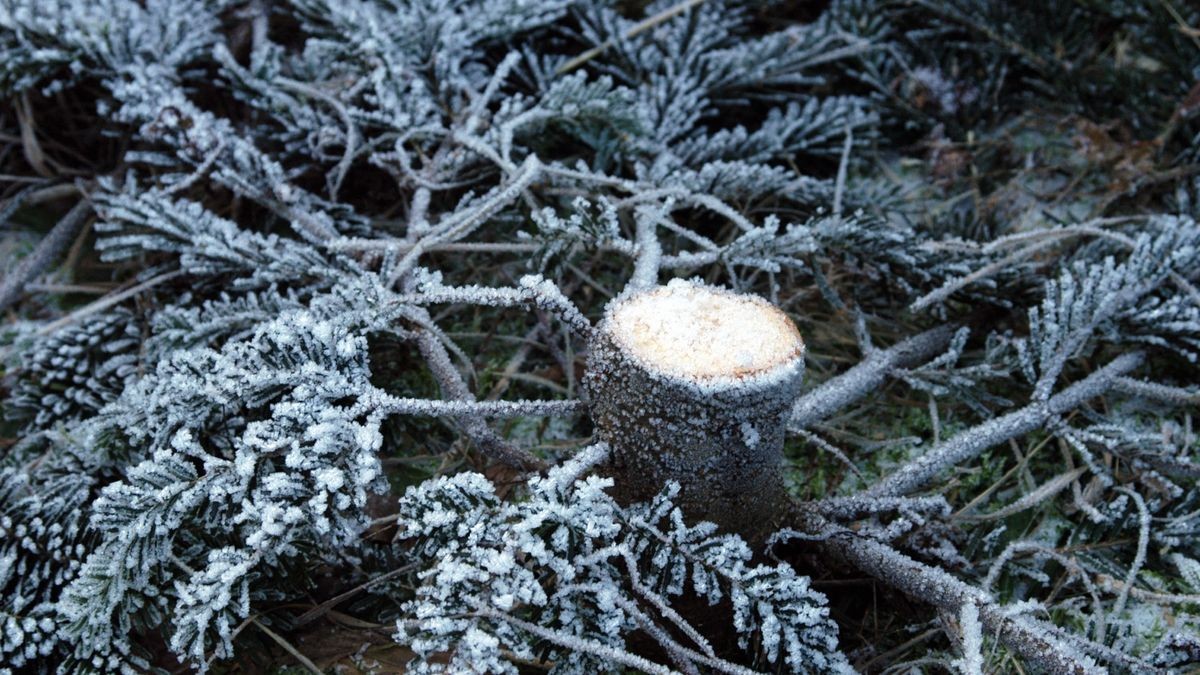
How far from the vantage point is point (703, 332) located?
1.28 metres

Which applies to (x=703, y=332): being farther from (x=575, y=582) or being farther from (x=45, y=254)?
(x=45, y=254)

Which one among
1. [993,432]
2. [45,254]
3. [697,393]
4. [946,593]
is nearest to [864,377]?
[993,432]

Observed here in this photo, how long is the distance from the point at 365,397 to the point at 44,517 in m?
0.61

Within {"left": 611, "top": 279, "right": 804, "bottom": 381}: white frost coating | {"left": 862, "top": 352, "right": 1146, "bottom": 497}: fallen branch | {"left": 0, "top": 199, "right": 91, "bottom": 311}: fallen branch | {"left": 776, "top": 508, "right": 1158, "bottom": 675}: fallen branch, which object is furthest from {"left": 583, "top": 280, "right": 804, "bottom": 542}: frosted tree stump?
{"left": 0, "top": 199, "right": 91, "bottom": 311}: fallen branch

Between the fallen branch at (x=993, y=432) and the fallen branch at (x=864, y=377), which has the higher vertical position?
the fallen branch at (x=864, y=377)

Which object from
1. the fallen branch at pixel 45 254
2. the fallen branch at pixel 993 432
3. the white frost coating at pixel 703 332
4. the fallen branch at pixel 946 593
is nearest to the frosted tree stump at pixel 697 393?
the white frost coating at pixel 703 332

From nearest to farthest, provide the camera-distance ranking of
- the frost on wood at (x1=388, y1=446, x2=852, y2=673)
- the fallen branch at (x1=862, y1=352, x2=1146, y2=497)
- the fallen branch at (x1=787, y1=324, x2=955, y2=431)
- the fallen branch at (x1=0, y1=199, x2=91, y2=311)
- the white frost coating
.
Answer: the frost on wood at (x1=388, y1=446, x2=852, y2=673) → the white frost coating → the fallen branch at (x1=862, y1=352, x2=1146, y2=497) → the fallen branch at (x1=787, y1=324, x2=955, y2=431) → the fallen branch at (x1=0, y1=199, x2=91, y2=311)

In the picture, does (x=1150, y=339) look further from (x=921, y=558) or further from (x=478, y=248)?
(x=478, y=248)

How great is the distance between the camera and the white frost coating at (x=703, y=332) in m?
1.23

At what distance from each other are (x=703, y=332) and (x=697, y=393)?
0.11 metres

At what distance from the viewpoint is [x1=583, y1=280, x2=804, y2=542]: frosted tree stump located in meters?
1.22

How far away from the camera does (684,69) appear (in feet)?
7.35

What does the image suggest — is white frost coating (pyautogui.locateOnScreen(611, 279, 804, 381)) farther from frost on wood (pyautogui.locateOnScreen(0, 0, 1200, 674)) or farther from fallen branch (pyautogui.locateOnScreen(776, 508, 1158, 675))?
fallen branch (pyautogui.locateOnScreen(776, 508, 1158, 675))

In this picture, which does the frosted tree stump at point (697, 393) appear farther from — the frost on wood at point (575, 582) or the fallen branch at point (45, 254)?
the fallen branch at point (45, 254)
